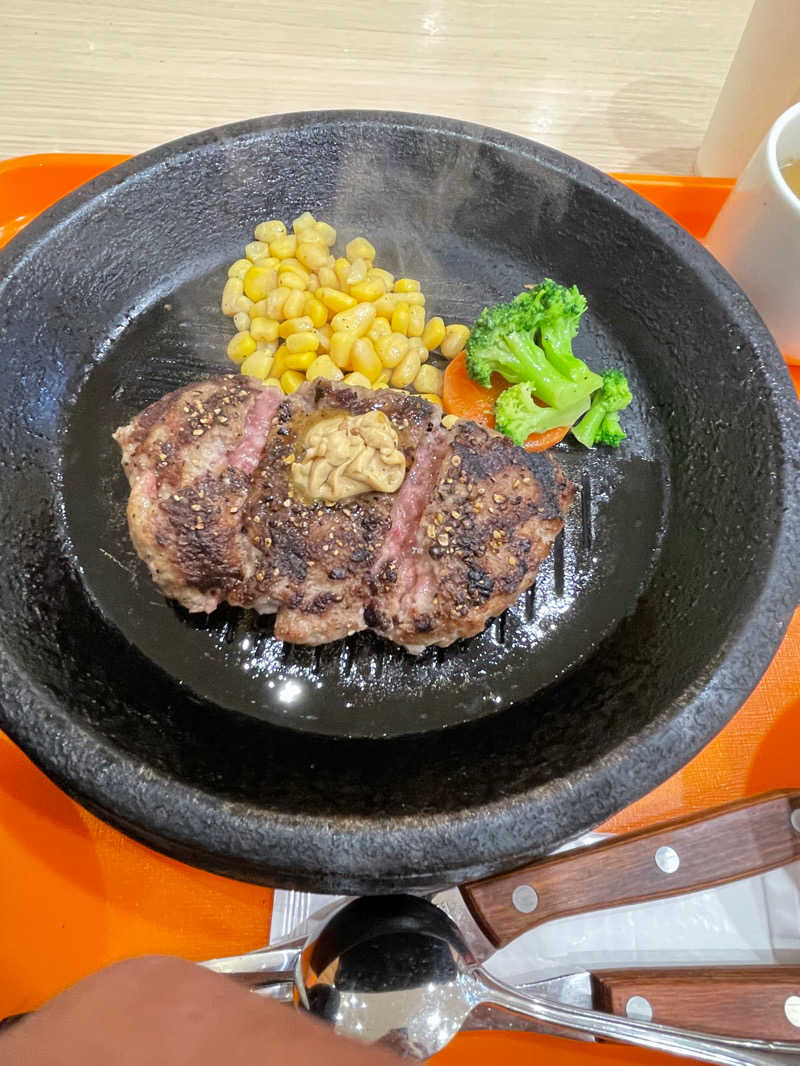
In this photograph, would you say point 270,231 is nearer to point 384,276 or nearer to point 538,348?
point 384,276

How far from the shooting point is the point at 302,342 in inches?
90.1

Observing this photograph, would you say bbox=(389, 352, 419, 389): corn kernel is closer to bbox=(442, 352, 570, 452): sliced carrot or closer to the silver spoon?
bbox=(442, 352, 570, 452): sliced carrot

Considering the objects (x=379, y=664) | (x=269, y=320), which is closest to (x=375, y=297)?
(x=269, y=320)

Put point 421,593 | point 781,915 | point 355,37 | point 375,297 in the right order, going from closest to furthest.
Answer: point 421,593 < point 781,915 < point 375,297 < point 355,37

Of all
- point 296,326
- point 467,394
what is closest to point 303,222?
point 296,326

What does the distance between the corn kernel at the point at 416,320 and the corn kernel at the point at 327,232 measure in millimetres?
425

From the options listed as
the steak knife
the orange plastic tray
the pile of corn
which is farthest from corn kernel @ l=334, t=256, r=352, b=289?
the steak knife

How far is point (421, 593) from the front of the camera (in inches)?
69.0

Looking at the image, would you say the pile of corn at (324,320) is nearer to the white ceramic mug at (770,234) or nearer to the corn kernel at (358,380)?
the corn kernel at (358,380)

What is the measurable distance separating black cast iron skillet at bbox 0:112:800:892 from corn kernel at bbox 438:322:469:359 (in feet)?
0.44

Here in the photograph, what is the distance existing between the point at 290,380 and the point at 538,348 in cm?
82

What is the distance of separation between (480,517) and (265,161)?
1.53 m

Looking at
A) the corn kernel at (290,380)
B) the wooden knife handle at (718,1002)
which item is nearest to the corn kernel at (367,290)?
the corn kernel at (290,380)

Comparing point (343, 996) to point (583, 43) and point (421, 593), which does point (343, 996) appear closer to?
point (421, 593)
